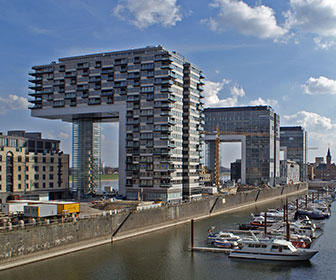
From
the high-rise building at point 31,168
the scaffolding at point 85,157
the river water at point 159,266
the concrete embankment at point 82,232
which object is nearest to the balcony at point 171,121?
the concrete embankment at point 82,232

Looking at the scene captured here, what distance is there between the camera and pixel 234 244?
69062 mm

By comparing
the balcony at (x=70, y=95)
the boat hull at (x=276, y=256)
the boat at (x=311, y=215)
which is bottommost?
the boat at (x=311, y=215)

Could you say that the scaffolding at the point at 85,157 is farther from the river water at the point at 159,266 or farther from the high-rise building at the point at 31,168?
the river water at the point at 159,266

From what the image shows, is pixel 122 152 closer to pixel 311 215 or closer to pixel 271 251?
pixel 311 215

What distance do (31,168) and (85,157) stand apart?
2538 centimetres

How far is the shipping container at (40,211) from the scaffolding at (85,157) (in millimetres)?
65252

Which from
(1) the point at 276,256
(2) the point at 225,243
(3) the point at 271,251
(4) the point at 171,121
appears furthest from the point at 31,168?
(1) the point at 276,256

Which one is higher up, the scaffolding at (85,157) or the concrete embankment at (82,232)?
the scaffolding at (85,157)

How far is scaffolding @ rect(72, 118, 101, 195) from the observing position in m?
134

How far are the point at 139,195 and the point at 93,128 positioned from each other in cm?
2967

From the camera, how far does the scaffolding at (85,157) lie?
439 ft

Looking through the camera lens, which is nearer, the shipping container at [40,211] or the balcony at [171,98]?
the shipping container at [40,211]

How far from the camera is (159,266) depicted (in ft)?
Result: 185

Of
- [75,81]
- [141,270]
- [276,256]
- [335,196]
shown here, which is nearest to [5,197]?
[75,81]
